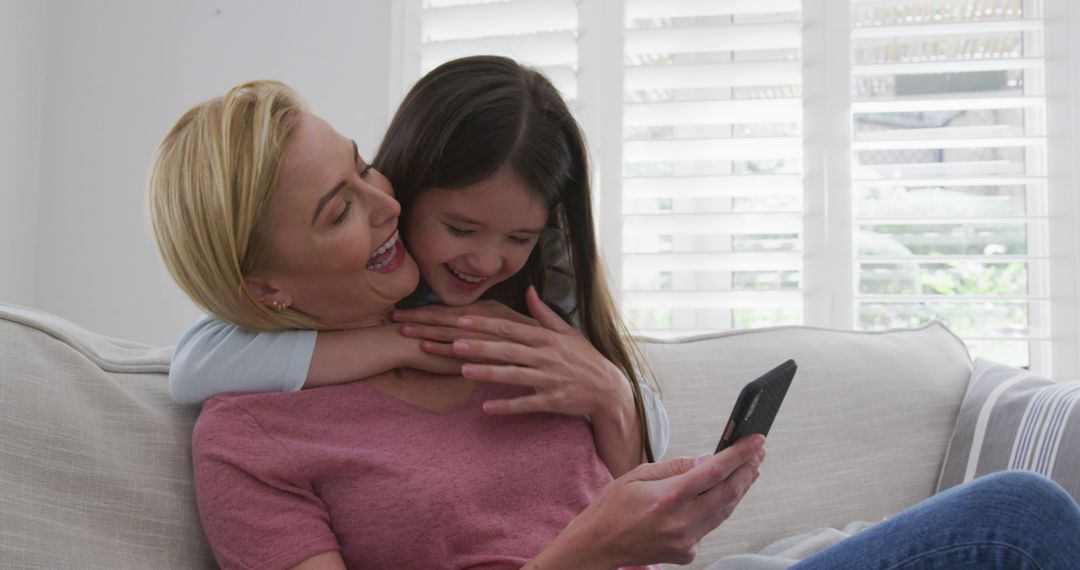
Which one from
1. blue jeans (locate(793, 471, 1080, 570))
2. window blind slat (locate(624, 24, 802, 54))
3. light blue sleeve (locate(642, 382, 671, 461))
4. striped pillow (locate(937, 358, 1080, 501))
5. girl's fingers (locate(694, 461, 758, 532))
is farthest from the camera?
window blind slat (locate(624, 24, 802, 54))

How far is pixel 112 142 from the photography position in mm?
2389

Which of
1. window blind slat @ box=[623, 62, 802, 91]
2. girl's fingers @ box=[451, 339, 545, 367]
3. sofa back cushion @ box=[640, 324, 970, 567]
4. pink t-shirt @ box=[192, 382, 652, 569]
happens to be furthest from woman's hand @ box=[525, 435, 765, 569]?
window blind slat @ box=[623, 62, 802, 91]

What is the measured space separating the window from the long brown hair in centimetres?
100

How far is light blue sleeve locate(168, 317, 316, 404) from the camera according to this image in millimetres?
1031

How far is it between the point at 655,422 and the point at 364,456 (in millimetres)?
425

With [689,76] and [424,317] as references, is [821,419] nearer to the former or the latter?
[424,317]

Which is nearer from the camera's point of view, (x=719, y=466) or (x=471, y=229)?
(x=719, y=466)

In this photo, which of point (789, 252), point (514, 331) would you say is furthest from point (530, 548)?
point (789, 252)

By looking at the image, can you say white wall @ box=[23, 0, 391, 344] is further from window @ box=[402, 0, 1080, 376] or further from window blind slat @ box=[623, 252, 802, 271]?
window blind slat @ box=[623, 252, 802, 271]

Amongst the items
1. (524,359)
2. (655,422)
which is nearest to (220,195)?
(524,359)

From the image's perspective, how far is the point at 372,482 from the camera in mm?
1021

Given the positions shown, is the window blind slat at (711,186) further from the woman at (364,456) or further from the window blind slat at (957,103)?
the woman at (364,456)

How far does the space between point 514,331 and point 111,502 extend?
47 centimetres

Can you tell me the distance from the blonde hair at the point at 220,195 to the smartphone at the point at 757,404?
501mm
